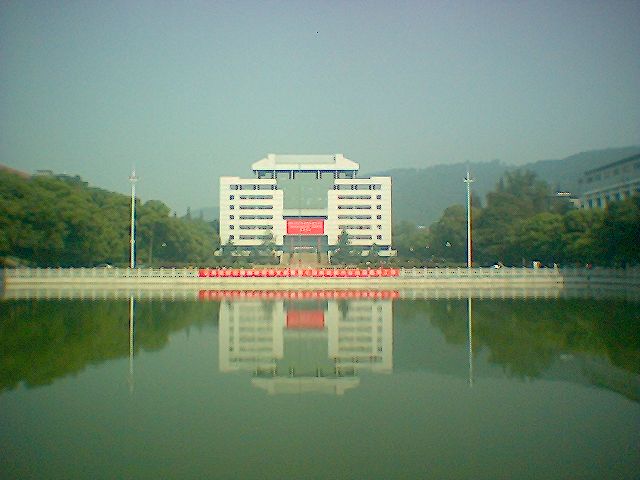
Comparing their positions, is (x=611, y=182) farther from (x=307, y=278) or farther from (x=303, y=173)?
(x=307, y=278)

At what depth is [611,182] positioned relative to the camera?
62.0 m

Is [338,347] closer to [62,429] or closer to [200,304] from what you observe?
[62,429]

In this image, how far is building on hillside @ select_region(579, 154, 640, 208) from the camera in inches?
2266

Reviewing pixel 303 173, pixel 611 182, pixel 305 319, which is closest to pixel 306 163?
pixel 303 173

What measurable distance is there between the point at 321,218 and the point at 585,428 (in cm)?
7867

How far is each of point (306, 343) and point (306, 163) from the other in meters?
73.6

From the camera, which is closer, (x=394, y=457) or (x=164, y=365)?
(x=394, y=457)

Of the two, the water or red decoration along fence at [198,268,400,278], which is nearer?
the water

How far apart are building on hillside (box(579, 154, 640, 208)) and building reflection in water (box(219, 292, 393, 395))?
40653mm

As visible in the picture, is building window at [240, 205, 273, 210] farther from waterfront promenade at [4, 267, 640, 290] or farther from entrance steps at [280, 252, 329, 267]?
waterfront promenade at [4, 267, 640, 290]

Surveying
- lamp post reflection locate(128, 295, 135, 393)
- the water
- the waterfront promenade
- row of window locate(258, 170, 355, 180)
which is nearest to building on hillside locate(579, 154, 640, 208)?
the waterfront promenade

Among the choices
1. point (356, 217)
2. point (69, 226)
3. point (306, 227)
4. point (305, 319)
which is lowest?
point (305, 319)

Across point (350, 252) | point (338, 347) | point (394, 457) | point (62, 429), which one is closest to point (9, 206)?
point (338, 347)

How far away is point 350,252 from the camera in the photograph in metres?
73.0
